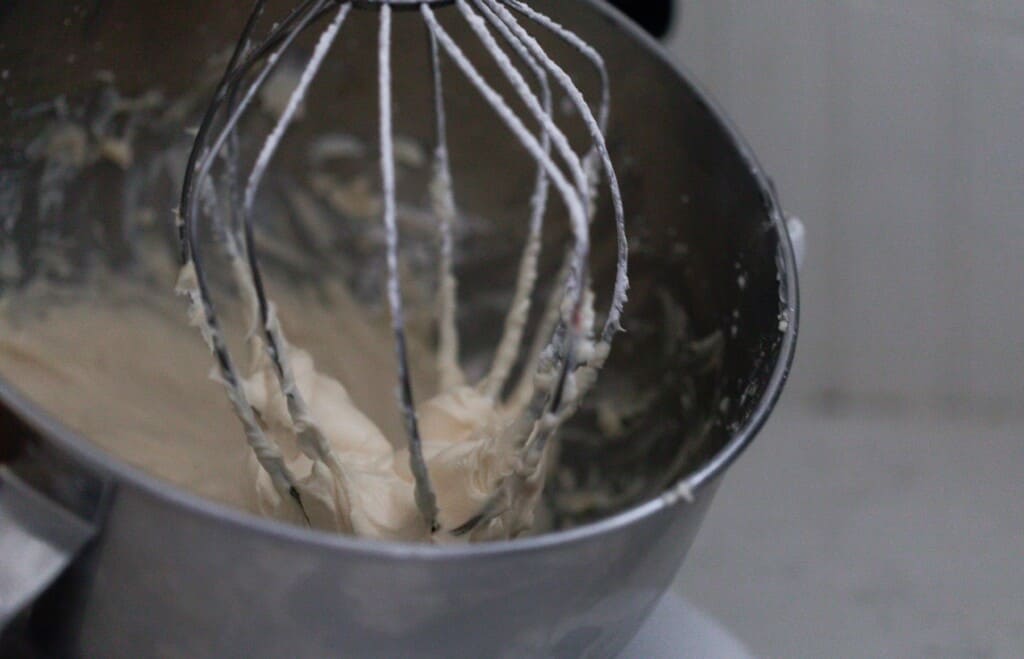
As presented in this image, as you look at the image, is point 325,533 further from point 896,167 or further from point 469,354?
point 896,167

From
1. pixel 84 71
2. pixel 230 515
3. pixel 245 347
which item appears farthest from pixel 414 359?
pixel 230 515

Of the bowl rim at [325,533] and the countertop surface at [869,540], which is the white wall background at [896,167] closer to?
the countertop surface at [869,540]

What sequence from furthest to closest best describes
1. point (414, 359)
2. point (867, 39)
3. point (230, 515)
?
point (867, 39) → point (414, 359) → point (230, 515)

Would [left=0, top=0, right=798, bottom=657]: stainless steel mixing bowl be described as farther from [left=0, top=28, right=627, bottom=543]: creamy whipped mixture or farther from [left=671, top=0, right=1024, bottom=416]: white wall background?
[left=671, top=0, right=1024, bottom=416]: white wall background

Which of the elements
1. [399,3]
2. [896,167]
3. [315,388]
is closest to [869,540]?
[896,167]

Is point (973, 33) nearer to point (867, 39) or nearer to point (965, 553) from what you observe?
point (867, 39)

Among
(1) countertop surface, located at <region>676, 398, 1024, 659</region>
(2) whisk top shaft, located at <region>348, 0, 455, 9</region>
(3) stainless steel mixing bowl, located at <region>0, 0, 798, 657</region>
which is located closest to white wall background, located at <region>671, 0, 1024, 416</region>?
(1) countertop surface, located at <region>676, 398, 1024, 659</region>

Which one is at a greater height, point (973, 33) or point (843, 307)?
point (973, 33)
